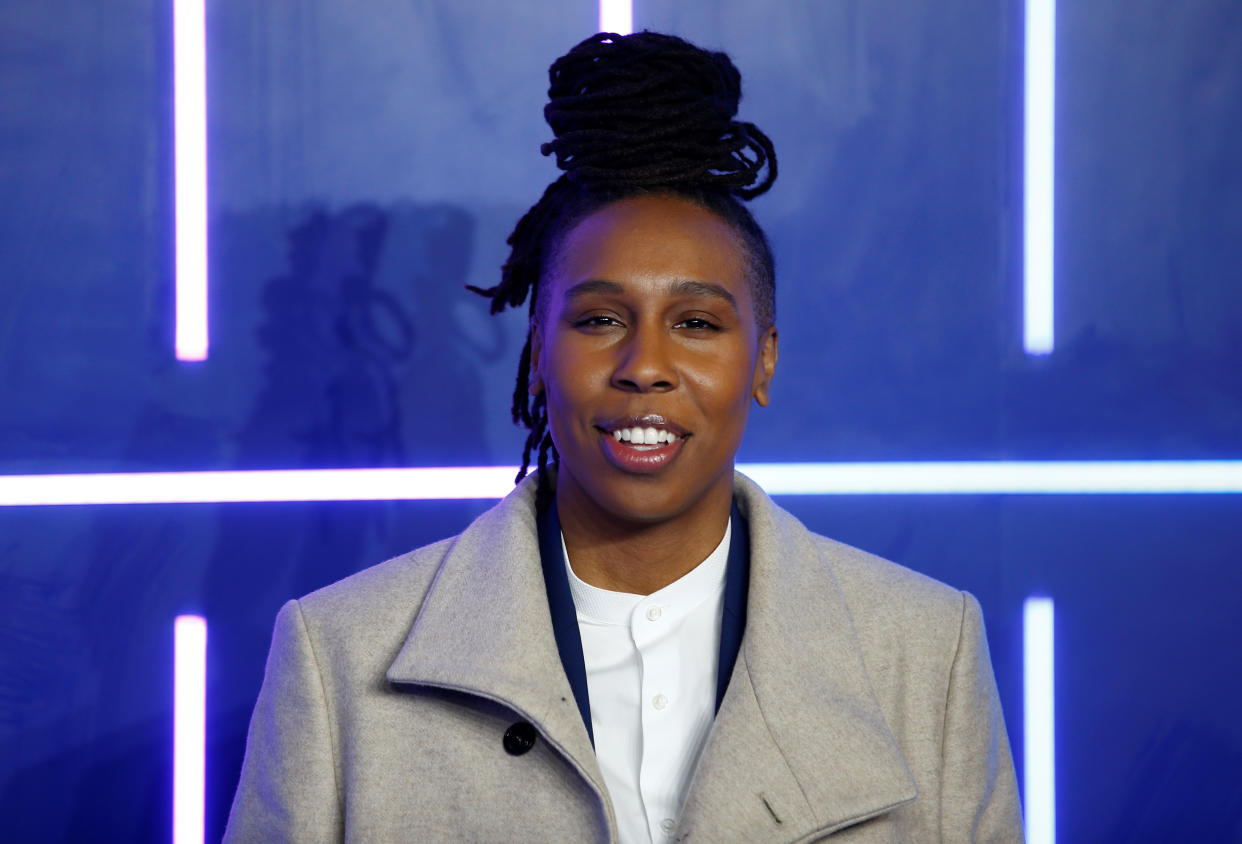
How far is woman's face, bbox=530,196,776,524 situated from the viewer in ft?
4.35

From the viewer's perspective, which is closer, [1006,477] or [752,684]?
[752,684]

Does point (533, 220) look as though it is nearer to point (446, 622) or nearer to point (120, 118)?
point (446, 622)

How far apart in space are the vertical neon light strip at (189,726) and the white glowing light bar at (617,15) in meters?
1.28

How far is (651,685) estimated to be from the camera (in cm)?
133

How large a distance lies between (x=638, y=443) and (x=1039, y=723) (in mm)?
1167

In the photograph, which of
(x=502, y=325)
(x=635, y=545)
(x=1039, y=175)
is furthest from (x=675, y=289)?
(x=1039, y=175)

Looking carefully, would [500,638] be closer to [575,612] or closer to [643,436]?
[575,612]

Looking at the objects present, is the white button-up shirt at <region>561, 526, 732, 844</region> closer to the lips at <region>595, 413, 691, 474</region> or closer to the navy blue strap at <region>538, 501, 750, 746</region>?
the navy blue strap at <region>538, 501, 750, 746</region>

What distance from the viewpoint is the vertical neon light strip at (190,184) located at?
6.68 ft

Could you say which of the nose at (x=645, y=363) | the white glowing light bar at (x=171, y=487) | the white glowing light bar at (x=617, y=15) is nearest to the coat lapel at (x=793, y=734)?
the nose at (x=645, y=363)

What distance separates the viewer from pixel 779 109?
A: 2066mm

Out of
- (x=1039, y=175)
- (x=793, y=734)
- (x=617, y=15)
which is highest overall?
(x=617, y=15)

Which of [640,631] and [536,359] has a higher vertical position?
[536,359]

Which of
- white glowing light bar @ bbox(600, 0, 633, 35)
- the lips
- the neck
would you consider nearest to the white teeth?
the lips
